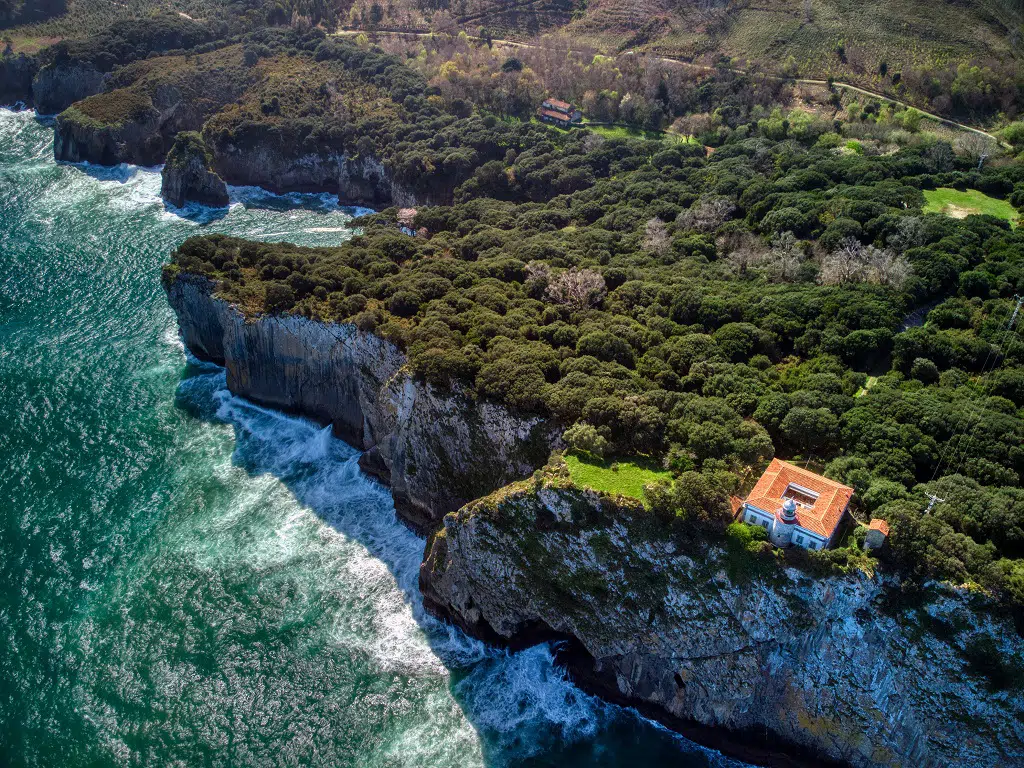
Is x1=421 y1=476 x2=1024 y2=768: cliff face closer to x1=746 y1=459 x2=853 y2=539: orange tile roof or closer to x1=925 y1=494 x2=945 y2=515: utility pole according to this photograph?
x1=746 y1=459 x2=853 y2=539: orange tile roof

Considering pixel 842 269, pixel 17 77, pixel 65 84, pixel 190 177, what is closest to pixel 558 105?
pixel 190 177

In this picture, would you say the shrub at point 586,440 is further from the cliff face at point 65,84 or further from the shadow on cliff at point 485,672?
the cliff face at point 65,84

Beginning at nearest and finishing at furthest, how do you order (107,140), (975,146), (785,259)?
1. (785,259)
2. (975,146)
3. (107,140)

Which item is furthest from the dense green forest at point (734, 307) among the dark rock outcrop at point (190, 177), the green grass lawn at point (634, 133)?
the dark rock outcrop at point (190, 177)

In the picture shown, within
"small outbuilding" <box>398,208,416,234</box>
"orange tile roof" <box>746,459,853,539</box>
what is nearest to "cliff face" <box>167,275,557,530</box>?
"orange tile roof" <box>746,459,853,539</box>

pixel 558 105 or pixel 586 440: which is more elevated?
pixel 586 440

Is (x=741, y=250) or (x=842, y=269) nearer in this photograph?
(x=842, y=269)

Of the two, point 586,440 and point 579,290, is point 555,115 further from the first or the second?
point 586,440
